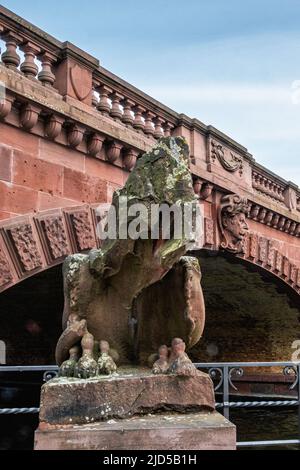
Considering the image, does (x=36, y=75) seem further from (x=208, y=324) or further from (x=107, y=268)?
(x=208, y=324)

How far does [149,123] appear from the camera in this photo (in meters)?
7.83

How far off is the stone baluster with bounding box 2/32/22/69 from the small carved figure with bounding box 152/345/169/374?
393cm

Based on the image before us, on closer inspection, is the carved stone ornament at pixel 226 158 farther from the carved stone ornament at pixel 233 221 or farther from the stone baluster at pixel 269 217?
the stone baluster at pixel 269 217

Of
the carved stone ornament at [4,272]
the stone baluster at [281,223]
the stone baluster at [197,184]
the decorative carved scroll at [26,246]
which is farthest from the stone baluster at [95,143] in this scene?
the stone baluster at [281,223]

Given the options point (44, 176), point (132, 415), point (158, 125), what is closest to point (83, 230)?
point (44, 176)

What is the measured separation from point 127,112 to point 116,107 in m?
0.29

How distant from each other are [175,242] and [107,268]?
450 millimetres

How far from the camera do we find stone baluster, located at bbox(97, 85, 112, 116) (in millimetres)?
6875

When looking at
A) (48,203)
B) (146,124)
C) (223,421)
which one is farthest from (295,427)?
(223,421)

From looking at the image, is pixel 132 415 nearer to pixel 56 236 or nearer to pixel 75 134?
pixel 56 236

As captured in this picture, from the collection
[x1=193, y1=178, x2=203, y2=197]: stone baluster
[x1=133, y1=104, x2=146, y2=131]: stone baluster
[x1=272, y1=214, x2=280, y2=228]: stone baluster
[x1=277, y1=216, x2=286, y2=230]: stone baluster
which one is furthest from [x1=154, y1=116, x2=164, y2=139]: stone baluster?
[x1=277, y1=216, x2=286, y2=230]: stone baluster

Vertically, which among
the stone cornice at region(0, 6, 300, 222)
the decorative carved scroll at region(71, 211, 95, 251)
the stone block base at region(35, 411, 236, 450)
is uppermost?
the stone cornice at region(0, 6, 300, 222)

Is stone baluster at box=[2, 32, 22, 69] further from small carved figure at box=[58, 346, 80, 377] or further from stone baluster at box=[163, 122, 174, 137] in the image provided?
small carved figure at box=[58, 346, 80, 377]

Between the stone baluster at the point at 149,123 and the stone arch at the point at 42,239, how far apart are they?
5.42ft
